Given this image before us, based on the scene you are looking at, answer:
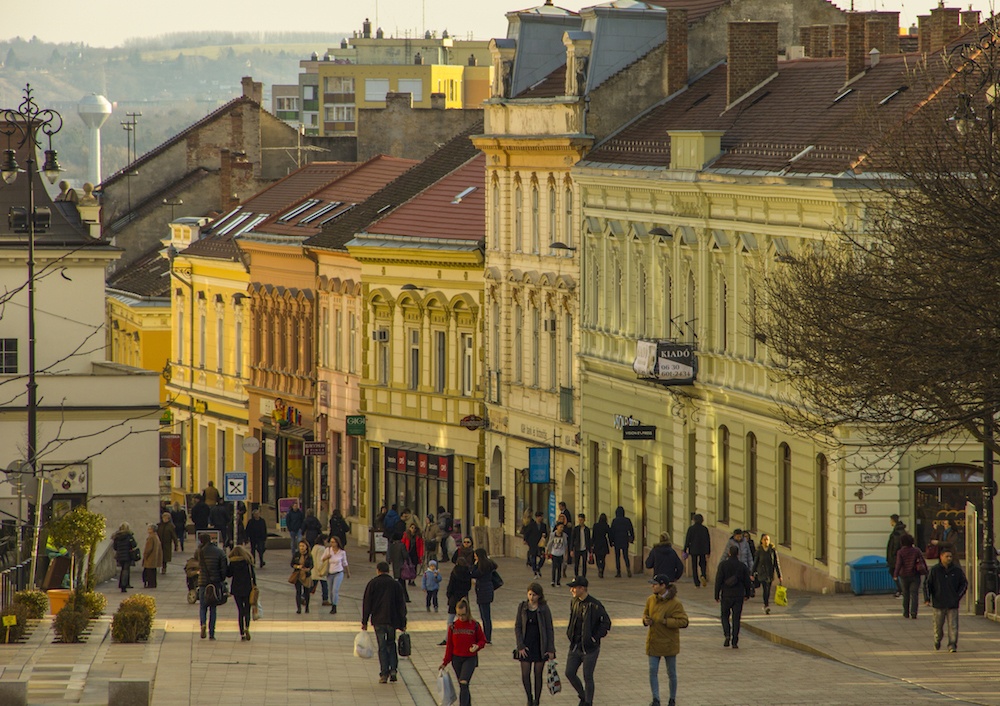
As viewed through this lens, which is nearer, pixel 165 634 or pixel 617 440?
pixel 165 634

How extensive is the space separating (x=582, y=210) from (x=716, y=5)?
6.32m

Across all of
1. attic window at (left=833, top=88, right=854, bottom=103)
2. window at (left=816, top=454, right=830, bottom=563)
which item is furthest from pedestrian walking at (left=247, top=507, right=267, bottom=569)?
attic window at (left=833, top=88, right=854, bottom=103)

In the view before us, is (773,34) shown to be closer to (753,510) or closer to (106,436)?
(753,510)

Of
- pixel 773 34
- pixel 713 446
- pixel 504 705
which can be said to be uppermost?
pixel 773 34

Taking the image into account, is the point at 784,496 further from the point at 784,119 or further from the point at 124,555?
the point at 124,555

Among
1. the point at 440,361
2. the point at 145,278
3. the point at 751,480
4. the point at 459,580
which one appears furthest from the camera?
the point at 145,278

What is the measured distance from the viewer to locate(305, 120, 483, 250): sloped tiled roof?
6631cm

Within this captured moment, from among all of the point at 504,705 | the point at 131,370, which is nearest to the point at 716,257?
the point at 131,370

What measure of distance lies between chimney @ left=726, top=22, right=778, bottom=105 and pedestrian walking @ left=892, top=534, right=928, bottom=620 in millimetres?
17039

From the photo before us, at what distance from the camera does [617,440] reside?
5225cm

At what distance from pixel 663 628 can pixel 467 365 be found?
116 feet

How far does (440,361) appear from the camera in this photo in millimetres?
62938

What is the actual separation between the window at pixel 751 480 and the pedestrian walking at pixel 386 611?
1618cm

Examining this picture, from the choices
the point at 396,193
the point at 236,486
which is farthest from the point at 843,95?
the point at 396,193
